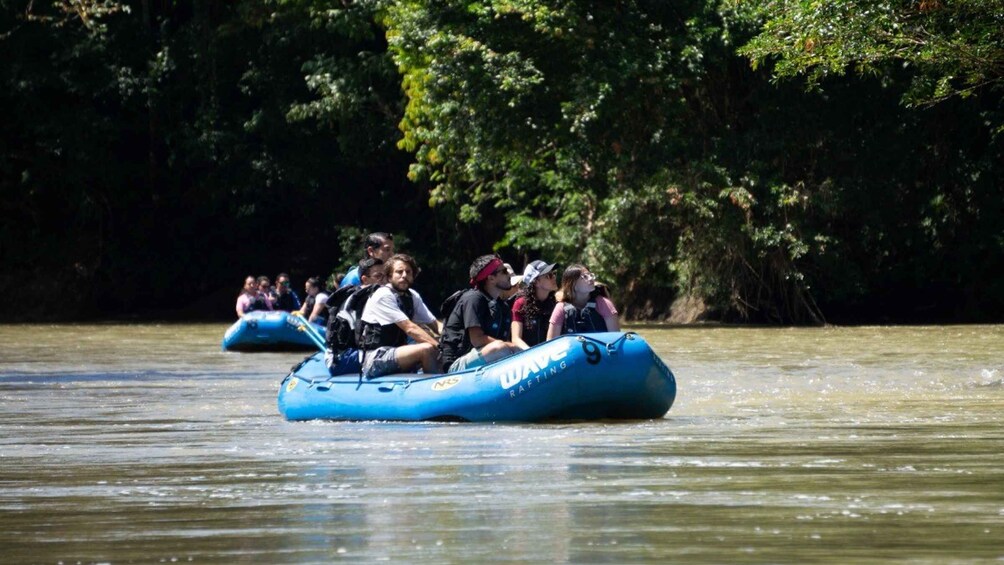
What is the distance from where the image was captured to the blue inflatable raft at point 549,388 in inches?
491

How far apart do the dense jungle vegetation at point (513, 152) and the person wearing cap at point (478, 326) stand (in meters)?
11.2

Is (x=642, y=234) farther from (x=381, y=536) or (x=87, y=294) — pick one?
(x=381, y=536)

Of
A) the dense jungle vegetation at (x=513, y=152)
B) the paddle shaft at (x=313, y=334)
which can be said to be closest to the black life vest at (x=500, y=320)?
the paddle shaft at (x=313, y=334)

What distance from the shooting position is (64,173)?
41.6 m

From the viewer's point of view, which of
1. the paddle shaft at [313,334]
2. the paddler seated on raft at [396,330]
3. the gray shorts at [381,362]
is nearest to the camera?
the paddler seated on raft at [396,330]

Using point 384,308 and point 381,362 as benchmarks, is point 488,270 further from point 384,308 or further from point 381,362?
point 381,362

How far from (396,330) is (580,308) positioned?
132 cm

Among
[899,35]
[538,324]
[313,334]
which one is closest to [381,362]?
[538,324]

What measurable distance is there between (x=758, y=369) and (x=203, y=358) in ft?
26.4

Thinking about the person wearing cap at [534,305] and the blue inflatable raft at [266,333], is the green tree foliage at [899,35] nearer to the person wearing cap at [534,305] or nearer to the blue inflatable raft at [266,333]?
the person wearing cap at [534,305]

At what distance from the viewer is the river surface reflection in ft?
21.7

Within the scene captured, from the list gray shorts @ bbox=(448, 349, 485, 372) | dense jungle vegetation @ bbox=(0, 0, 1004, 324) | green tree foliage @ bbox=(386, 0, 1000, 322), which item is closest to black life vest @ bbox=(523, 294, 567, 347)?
gray shorts @ bbox=(448, 349, 485, 372)

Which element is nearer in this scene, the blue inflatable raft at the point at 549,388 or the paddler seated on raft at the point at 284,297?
the blue inflatable raft at the point at 549,388

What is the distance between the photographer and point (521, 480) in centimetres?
877
